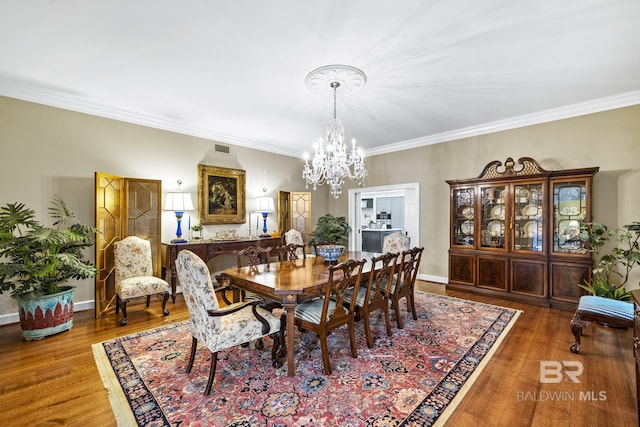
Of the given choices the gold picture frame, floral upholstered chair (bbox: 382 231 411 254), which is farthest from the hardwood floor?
the gold picture frame

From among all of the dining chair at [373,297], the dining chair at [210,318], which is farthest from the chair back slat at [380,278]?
the dining chair at [210,318]

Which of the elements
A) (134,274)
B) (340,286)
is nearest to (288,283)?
(340,286)

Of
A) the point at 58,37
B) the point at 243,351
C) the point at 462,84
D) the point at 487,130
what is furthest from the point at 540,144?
the point at 58,37

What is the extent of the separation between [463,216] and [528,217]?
34.5 inches

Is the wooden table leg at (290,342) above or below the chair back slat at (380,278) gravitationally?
below

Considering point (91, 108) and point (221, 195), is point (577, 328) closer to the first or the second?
point (221, 195)

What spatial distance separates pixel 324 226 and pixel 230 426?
481 cm

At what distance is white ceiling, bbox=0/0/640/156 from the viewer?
2.10 metres

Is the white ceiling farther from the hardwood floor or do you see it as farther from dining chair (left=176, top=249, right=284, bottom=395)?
the hardwood floor

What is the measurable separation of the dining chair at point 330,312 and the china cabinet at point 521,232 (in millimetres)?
2869

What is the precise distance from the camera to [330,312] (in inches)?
96.7

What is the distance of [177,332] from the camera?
122 inches

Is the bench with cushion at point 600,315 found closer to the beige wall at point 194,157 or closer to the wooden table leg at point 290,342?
the beige wall at point 194,157

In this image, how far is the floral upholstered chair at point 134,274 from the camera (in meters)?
3.38
